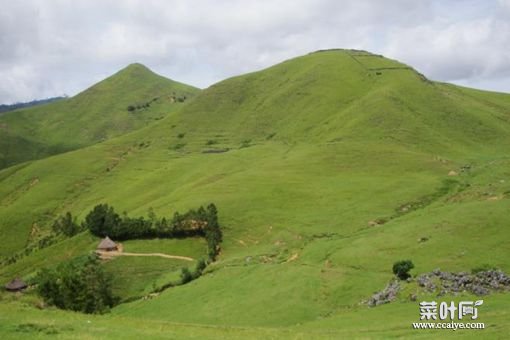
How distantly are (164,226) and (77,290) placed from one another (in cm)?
2936

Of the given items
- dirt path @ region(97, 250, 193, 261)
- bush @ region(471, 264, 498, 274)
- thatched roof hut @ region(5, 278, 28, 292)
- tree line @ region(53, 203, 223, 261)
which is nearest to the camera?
bush @ region(471, 264, 498, 274)

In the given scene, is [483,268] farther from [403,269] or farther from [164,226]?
[164,226]

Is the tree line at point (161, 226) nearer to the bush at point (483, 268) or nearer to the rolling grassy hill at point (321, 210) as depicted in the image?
the rolling grassy hill at point (321, 210)

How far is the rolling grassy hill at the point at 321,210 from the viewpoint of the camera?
174ft

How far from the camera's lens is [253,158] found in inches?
6275

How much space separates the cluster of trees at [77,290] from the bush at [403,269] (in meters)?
39.6

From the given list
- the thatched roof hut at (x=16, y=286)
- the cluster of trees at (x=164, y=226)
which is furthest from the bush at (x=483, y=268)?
the thatched roof hut at (x=16, y=286)

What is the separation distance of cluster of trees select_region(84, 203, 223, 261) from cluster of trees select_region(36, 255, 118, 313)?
859 inches

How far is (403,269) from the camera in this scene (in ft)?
186

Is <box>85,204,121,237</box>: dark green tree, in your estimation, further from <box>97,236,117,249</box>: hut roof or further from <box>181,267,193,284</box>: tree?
<box>181,267,193,284</box>: tree

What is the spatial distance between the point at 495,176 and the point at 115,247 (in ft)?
243

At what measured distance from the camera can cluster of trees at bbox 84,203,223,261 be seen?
100250 mm

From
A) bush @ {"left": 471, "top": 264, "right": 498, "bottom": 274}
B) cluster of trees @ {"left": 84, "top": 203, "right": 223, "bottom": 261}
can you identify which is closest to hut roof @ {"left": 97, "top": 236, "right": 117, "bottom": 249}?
cluster of trees @ {"left": 84, "top": 203, "right": 223, "bottom": 261}

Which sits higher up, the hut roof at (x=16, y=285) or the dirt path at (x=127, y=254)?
the dirt path at (x=127, y=254)
